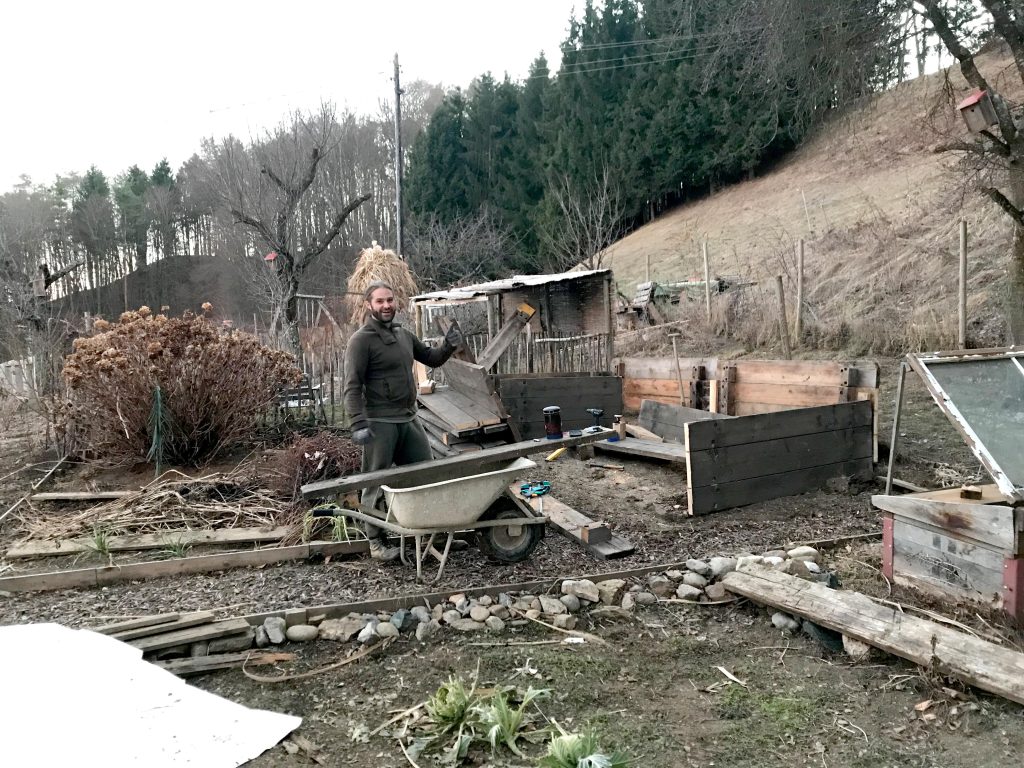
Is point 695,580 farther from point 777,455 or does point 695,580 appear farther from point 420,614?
point 777,455

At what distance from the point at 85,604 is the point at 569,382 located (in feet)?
17.6

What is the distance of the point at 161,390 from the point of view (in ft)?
22.9

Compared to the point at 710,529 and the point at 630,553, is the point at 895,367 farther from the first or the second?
the point at 630,553

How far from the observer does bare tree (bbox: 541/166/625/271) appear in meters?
21.9

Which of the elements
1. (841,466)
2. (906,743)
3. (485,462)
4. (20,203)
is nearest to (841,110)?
(841,466)

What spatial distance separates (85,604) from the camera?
407 cm

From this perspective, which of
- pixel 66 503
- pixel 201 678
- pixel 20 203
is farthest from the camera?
pixel 20 203

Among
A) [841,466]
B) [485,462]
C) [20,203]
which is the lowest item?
[841,466]

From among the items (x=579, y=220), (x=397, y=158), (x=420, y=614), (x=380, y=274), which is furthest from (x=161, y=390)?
(x=579, y=220)

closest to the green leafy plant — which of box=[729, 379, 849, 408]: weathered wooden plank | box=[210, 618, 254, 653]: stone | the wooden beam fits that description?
box=[210, 618, 254, 653]: stone

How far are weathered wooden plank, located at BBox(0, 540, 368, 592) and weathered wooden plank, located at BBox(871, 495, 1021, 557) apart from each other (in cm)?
335

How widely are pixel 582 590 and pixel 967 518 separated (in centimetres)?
193

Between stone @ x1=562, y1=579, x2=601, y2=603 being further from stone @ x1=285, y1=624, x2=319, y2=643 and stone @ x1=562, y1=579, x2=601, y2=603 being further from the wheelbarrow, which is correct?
stone @ x1=285, y1=624, x2=319, y2=643

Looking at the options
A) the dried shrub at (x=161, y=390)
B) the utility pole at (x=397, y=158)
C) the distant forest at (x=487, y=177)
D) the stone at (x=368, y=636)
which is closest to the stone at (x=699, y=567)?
the stone at (x=368, y=636)
